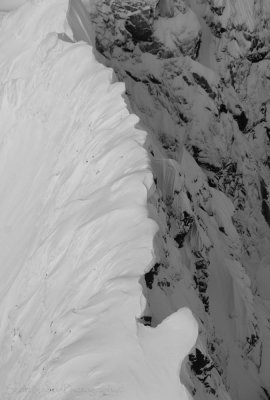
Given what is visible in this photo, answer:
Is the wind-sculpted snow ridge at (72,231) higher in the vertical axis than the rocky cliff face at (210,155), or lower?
higher

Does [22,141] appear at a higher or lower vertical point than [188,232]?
higher

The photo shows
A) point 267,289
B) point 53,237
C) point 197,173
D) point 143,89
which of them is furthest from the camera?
point 267,289

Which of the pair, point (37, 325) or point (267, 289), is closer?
point (37, 325)

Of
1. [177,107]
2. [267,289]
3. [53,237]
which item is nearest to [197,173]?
[177,107]

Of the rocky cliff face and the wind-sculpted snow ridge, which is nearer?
the wind-sculpted snow ridge

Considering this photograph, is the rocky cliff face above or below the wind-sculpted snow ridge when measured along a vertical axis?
below

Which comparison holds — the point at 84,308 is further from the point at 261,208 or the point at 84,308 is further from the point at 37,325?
the point at 261,208
